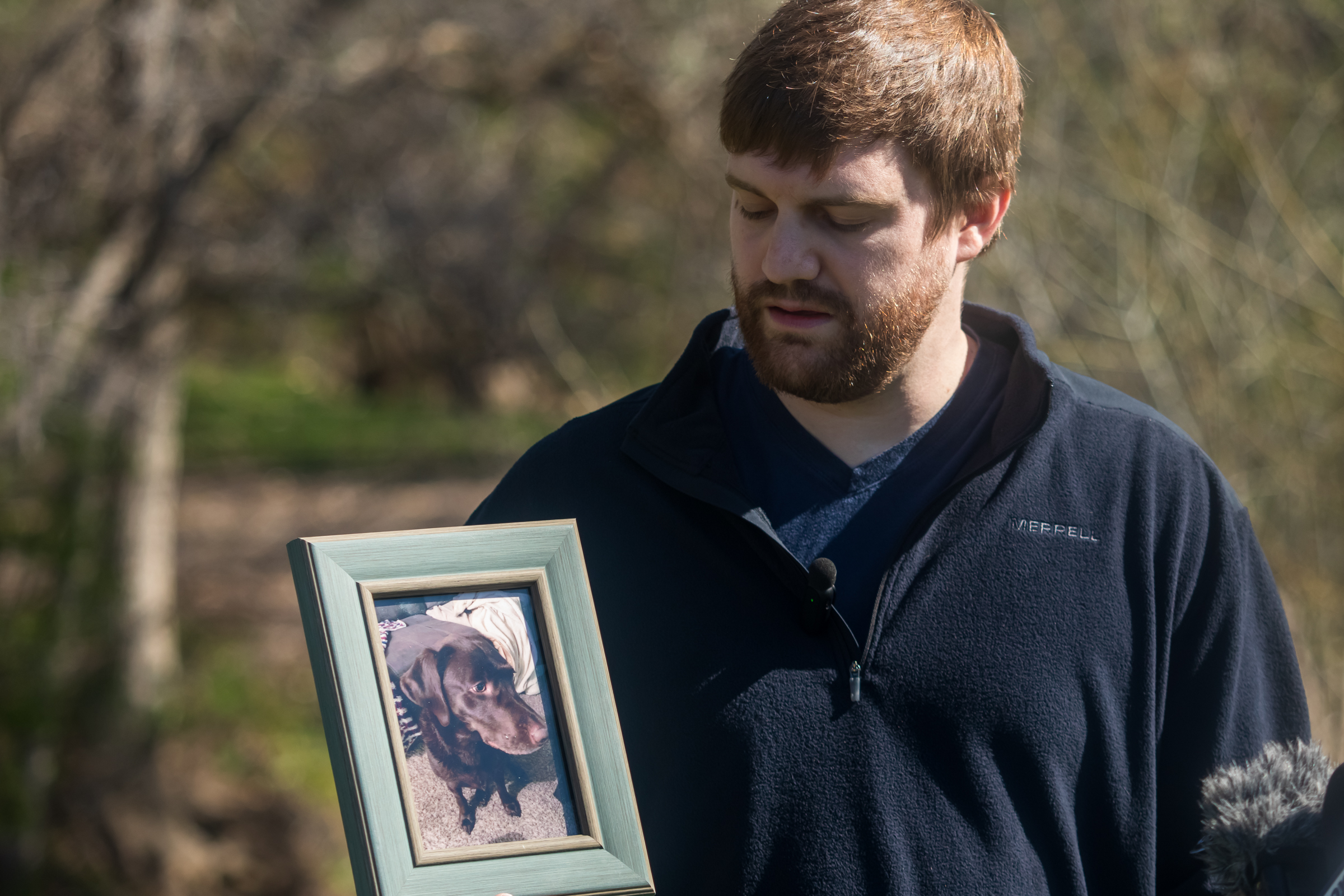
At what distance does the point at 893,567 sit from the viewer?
1.80 metres

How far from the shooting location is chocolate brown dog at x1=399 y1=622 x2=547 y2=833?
1498 millimetres

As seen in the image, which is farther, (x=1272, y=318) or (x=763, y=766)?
(x=1272, y=318)

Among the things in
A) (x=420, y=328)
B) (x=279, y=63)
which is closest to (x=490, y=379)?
(x=420, y=328)

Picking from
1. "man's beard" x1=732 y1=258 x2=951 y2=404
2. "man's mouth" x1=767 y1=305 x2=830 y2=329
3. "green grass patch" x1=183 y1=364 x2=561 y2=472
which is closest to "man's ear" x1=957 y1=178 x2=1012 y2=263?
"man's beard" x1=732 y1=258 x2=951 y2=404

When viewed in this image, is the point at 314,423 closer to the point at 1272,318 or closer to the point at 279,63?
the point at 279,63

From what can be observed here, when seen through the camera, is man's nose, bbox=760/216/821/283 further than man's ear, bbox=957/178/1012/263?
No

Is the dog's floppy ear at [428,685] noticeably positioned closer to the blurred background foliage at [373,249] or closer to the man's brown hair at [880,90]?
the man's brown hair at [880,90]

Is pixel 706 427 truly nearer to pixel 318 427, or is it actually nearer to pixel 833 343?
pixel 833 343

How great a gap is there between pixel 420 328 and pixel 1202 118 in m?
6.07

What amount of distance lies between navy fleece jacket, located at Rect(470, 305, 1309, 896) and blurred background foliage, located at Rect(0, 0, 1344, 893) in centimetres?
368

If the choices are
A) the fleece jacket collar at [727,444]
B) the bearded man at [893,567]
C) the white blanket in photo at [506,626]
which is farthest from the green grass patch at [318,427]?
the white blanket in photo at [506,626]

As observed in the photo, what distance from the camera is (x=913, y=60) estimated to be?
186cm

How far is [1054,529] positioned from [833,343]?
431mm

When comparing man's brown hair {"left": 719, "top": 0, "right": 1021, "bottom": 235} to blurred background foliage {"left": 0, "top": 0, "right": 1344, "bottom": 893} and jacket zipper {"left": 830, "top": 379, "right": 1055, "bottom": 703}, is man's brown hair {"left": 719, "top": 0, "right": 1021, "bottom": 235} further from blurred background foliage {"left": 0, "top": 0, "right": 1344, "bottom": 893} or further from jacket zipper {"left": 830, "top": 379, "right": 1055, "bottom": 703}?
blurred background foliage {"left": 0, "top": 0, "right": 1344, "bottom": 893}
